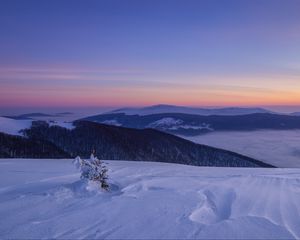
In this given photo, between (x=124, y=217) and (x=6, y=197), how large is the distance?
4434mm

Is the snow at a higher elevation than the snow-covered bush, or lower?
lower

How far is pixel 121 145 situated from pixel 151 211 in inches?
5745

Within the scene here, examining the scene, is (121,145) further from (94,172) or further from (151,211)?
(151,211)

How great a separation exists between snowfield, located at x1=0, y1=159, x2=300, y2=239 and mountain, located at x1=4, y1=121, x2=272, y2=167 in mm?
117173

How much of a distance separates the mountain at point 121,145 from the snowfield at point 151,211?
117 metres

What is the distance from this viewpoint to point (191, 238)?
24.8 ft

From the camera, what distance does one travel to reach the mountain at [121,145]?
456ft

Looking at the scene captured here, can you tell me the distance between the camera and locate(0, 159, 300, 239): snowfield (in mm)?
7926

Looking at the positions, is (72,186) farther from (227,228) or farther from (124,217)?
(227,228)

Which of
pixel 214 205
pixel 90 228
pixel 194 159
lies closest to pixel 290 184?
pixel 214 205

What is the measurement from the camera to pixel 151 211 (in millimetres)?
9516

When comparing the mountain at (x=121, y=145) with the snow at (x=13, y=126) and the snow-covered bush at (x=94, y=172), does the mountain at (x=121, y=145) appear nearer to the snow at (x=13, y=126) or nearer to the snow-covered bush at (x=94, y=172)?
the snow at (x=13, y=126)

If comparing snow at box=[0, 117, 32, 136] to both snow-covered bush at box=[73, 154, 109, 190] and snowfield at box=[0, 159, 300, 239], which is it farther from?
snowfield at box=[0, 159, 300, 239]

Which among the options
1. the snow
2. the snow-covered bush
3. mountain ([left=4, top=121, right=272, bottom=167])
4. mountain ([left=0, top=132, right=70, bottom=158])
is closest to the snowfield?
the snow-covered bush
